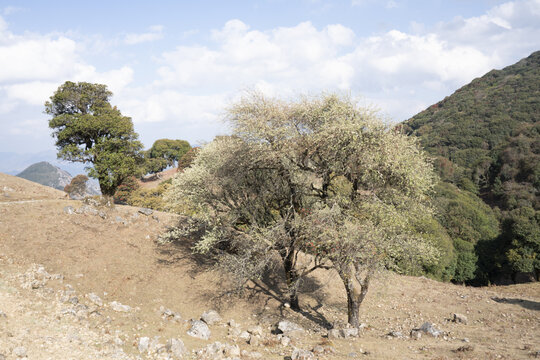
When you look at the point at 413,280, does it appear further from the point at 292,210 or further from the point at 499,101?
the point at 499,101

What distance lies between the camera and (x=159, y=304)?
15914mm

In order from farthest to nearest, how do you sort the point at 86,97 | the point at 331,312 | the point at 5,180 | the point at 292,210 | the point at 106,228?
the point at 5,180
the point at 86,97
the point at 106,228
the point at 331,312
the point at 292,210

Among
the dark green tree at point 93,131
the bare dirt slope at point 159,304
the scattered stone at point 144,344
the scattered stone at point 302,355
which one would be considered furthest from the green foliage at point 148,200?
the scattered stone at point 302,355

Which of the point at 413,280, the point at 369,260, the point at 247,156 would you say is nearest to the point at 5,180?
the point at 247,156

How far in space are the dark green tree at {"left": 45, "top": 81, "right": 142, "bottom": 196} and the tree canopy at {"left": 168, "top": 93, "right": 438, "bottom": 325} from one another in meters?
13.1

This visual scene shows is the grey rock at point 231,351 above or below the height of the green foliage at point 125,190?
below

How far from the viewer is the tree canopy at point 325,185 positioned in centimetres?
1346

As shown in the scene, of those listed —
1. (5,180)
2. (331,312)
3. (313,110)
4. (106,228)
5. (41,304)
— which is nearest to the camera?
(41,304)

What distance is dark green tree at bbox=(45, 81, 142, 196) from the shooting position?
2545 centimetres

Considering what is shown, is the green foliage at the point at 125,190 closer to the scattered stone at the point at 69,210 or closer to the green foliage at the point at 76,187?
the green foliage at the point at 76,187

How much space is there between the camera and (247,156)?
52.6 ft

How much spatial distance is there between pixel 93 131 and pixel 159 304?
1762 cm

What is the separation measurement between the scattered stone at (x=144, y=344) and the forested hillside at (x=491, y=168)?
56.9 ft

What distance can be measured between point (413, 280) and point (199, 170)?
20.8 meters
